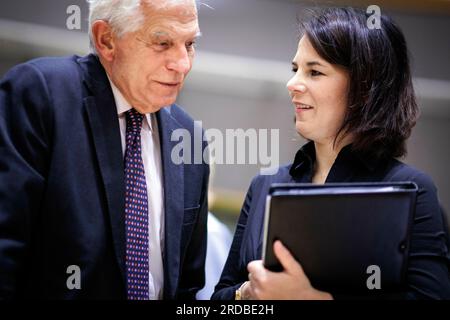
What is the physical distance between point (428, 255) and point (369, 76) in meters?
0.41

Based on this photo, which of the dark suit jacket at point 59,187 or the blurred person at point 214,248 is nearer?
the dark suit jacket at point 59,187

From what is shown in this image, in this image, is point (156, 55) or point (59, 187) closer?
point (59, 187)

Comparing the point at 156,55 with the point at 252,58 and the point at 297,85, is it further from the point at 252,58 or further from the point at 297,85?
the point at 252,58

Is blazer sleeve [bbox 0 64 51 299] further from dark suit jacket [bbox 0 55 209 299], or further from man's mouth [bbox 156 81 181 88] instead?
man's mouth [bbox 156 81 181 88]

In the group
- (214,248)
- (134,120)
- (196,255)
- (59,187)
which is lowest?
(214,248)

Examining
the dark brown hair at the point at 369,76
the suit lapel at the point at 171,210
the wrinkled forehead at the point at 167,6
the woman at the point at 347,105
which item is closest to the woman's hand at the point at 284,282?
the woman at the point at 347,105

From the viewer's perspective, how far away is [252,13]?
2.05 m

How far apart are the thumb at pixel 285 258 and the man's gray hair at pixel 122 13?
575mm

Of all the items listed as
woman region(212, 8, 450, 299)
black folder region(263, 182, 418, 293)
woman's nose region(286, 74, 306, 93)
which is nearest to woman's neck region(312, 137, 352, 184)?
woman region(212, 8, 450, 299)

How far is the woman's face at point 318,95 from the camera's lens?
1443mm

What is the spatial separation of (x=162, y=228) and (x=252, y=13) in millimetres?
888

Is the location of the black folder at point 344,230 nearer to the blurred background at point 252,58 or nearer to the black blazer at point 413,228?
the black blazer at point 413,228

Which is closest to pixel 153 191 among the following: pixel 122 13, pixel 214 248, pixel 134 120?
pixel 134 120

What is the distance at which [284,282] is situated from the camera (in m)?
1.22
